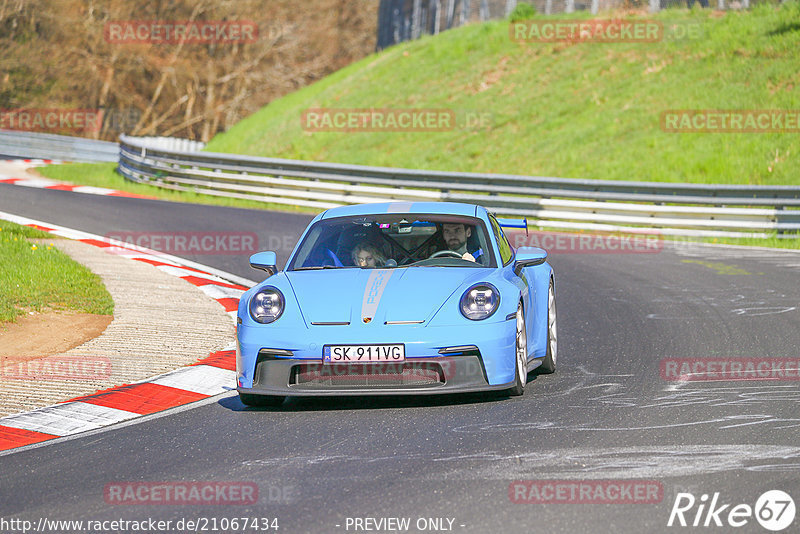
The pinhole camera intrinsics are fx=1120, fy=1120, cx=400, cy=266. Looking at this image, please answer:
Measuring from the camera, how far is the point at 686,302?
11531 mm

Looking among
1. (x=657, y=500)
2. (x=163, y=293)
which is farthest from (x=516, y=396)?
(x=163, y=293)

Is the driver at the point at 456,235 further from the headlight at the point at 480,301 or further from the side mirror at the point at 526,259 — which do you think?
the headlight at the point at 480,301

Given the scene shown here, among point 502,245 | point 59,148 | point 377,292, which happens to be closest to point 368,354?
point 377,292

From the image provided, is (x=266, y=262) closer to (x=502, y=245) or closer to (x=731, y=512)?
(x=502, y=245)

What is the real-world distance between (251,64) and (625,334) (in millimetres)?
45267

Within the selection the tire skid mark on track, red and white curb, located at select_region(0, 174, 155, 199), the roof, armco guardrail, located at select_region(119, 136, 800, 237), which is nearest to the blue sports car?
the roof

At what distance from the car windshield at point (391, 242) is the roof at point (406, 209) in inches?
2.3

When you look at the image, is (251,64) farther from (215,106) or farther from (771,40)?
(771,40)

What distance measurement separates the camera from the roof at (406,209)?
824 centimetres

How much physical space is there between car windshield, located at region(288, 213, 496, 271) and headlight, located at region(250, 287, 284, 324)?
66 centimetres

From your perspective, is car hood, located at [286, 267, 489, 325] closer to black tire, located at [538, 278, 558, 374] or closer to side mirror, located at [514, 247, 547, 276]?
side mirror, located at [514, 247, 547, 276]

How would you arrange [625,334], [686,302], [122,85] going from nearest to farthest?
[625,334] < [686,302] < [122,85]

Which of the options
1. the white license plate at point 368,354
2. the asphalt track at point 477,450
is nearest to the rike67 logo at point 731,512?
the asphalt track at point 477,450

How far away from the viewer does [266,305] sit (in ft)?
23.4
